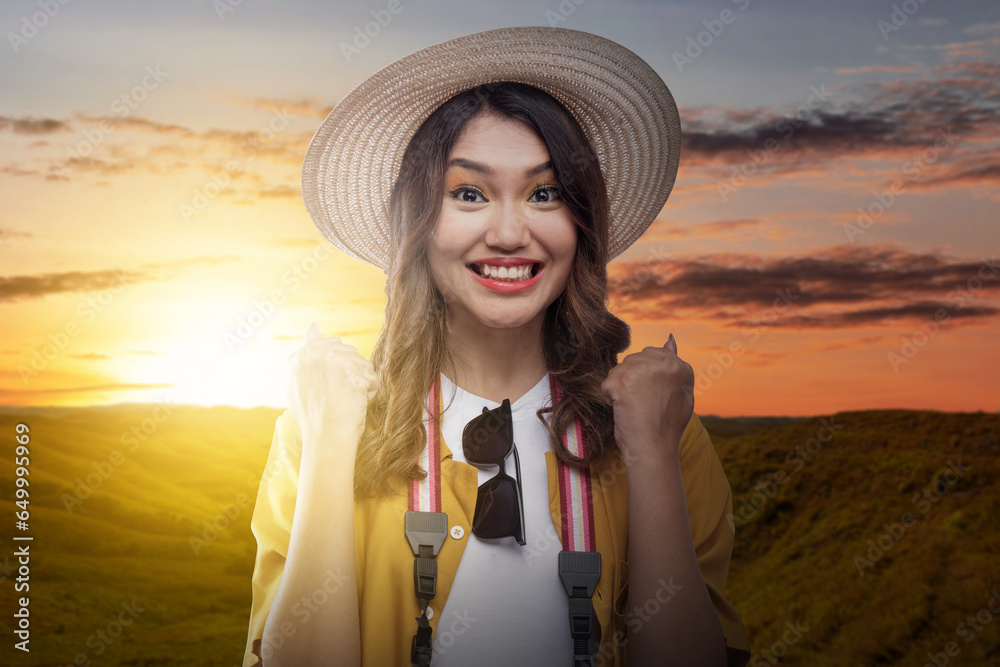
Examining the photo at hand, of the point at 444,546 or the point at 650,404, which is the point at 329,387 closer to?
the point at 444,546

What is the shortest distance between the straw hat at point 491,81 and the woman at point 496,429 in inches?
0.4

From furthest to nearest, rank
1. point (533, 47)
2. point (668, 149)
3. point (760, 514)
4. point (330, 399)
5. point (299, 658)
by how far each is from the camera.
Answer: point (760, 514) → point (668, 149) → point (533, 47) → point (330, 399) → point (299, 658)

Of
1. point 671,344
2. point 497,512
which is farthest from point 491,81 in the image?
point 497,512

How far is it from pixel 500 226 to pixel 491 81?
70 centimetres

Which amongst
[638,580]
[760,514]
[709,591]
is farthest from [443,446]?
[760,514]

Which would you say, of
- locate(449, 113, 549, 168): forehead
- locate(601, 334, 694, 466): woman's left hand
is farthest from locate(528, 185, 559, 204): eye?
locate(601, 334, 694, 466): woman's left hand

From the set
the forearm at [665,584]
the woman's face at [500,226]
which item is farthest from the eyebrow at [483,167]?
the forearm at [665,584]

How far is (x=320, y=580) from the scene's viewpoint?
2.57 m

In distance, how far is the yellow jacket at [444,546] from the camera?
274cm

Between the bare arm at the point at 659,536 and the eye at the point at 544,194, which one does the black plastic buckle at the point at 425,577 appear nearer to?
the bare arm at the point at 659,536

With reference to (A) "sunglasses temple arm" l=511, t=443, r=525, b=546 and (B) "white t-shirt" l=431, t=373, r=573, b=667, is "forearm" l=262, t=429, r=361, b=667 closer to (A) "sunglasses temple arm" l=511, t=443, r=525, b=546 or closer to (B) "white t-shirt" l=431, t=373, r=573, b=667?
(B) "white t-shirt" l=431, t=373, r=573, b=667

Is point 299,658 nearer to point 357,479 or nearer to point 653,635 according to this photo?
point 357,479

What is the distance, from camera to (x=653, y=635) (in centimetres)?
265

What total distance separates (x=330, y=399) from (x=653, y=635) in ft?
4.49
